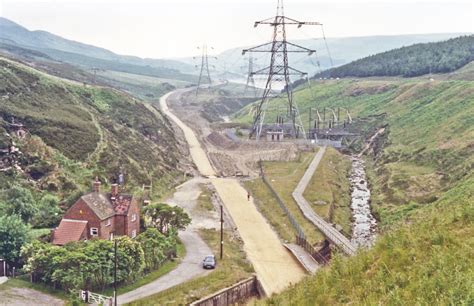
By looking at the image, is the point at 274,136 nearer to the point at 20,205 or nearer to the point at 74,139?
the point at 74,139

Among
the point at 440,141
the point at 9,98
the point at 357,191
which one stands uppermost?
the point at 9,98

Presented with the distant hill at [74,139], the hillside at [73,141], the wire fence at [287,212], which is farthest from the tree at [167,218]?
the distant hill at [74,139]

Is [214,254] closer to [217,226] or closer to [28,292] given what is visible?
[217,226]

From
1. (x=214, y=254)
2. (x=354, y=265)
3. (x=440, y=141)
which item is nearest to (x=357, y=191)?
(x=440, y=141)

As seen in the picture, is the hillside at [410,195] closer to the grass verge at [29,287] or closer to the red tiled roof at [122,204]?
the grass verge at [29,287]

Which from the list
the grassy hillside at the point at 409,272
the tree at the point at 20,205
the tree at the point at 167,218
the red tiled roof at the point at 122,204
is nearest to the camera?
the grassy hillside at the point at 409,272

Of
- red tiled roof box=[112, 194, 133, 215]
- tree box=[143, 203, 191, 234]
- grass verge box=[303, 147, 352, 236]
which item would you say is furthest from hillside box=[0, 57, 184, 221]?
grass verge box=[303, 147, 352, 236]

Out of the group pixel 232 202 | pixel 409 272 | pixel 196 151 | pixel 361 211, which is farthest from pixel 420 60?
pixel 409 272
